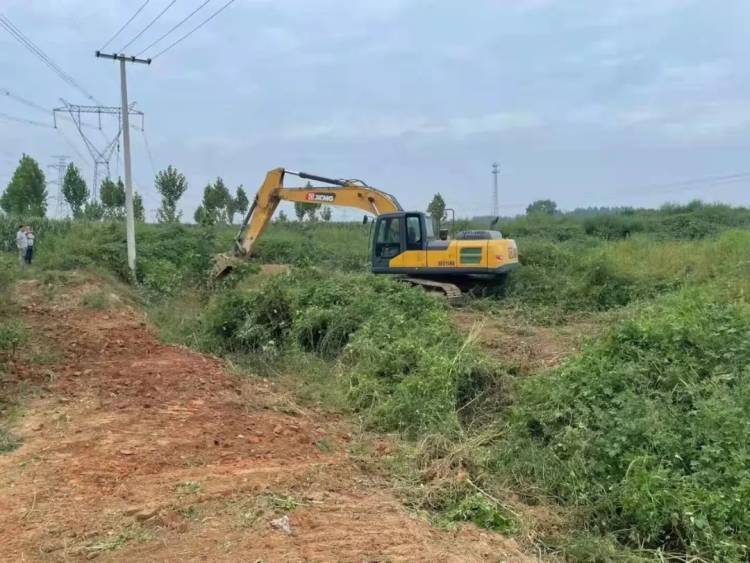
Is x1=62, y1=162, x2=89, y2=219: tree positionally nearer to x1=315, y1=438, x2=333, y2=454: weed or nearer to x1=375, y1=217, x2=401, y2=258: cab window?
x1=375, y1=217, x2=401, y2=258: cab window

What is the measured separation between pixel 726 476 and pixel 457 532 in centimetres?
195

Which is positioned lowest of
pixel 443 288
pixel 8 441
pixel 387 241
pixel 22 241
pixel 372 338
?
pixel 8 441

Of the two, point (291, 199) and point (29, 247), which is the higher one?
point (291, 199)

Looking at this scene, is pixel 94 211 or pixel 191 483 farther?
pixel 94 211

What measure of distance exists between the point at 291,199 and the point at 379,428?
9700 mm

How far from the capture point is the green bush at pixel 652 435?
414 cm

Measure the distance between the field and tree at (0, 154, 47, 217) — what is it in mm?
28212

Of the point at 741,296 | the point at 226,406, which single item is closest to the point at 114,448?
the point at 226,406

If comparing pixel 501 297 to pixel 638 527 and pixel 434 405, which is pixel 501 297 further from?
pixel 638 527

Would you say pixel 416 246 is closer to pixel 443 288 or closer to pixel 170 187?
pixel 443 288

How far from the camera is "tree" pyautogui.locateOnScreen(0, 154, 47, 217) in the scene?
3625 cm

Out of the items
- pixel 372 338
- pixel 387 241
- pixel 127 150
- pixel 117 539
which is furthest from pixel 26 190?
pixel 117 539

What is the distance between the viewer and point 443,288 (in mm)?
13297

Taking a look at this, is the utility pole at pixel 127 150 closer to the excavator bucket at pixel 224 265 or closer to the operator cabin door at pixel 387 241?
the excavator bucket at pixel 224 265
